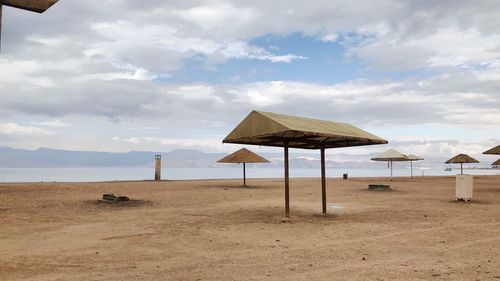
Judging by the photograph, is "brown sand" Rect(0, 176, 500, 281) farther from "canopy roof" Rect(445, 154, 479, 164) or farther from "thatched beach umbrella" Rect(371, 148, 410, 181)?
"canopy roof" Rect(445, 154, 479, 164)

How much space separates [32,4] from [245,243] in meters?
5.53

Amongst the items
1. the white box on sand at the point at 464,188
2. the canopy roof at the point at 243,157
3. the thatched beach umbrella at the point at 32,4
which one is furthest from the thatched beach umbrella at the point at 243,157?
the thatched beach umbrella at the point at 32,4

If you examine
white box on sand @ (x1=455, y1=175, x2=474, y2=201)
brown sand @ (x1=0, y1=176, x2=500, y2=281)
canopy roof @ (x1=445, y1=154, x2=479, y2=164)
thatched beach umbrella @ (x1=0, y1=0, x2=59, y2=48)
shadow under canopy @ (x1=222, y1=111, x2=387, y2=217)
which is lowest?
brown sand @ (x1=0, y1=176, x2=500, y2=281)

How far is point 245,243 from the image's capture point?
27.3 ft

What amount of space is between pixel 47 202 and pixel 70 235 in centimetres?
734

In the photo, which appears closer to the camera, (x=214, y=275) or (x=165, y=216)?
(x=214, y=275)

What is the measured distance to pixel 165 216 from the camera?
1235 cm

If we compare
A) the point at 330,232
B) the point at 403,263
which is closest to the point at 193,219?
the point at 330,232

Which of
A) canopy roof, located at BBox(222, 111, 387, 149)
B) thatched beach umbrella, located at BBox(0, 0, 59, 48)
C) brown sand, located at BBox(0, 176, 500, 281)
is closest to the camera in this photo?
thatched beach umbrella, located at BBox(0, 0, 59, 48)

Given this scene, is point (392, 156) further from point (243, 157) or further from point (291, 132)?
point (291, 132)

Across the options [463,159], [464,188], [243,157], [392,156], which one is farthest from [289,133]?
[463,159]

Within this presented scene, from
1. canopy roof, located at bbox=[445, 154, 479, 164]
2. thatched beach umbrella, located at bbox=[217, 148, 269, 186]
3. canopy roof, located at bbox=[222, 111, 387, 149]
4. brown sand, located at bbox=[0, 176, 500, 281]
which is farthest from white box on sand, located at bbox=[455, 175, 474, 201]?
canopy roof, located at bbox=[445, 154, 479, 164]

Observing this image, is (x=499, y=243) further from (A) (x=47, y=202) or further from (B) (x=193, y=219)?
(A) (x=47, y=202)

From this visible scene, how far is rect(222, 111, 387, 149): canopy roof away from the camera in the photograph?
10.8 m
